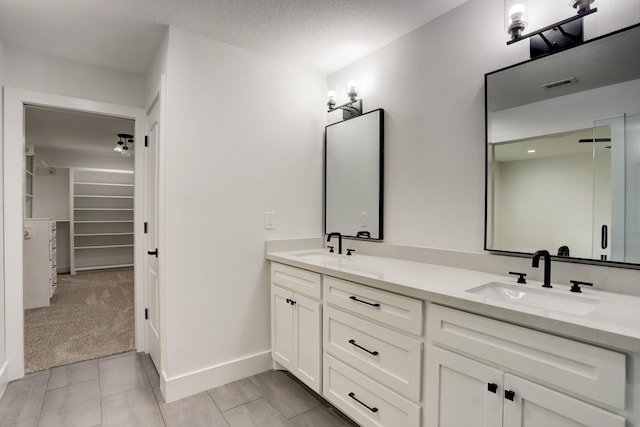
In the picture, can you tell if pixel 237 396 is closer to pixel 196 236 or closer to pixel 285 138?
pixel 196 236

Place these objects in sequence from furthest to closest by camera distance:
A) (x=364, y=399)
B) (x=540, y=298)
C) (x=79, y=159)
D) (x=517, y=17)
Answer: (x=79, y=159) → (x=364, y=399) → (x=517, y=17) → (x=540, y=298)

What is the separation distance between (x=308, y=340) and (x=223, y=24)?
6.94 ft

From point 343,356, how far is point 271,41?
2148mm

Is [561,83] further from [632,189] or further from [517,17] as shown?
[632,189]

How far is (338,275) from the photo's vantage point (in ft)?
5.95

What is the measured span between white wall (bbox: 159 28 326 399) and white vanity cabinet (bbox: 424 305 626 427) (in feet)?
4.94

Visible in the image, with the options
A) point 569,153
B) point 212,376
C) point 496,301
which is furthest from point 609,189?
point 212,376

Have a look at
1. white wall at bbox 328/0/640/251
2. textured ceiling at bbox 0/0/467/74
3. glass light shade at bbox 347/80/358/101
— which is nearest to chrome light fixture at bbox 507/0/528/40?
white wall at bbox 328/0/640/251

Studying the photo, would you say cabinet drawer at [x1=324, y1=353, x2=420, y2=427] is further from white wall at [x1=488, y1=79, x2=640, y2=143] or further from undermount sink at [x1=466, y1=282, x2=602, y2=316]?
white wall at [x1=488, y1=79, x2=640, y2=143]

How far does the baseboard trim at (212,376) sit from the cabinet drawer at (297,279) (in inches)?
24.4

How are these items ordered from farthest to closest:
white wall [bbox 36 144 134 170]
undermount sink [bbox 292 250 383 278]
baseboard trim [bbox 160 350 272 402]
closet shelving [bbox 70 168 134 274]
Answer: closet shelving [bbox 70 168 134 274] → white wall [bbox 36 144 134 170] → baseboard trim [bbox 160 350 272 402] → undermount sink [bbox 292 250 383 278]

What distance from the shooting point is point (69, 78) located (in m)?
2.61

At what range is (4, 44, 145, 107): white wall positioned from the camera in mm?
2406

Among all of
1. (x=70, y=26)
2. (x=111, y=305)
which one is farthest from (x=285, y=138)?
(x=111, y=305)
